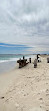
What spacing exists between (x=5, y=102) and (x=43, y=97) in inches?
64.2

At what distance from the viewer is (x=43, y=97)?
149 inches

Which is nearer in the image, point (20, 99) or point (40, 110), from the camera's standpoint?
point (40, 110)

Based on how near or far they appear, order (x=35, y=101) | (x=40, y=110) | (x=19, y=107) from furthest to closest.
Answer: (x=35, y=101), (x=19, y=107), (x=40, y=110)

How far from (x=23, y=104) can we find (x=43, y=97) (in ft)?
2.95

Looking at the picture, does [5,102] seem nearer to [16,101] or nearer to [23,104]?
[16,101]

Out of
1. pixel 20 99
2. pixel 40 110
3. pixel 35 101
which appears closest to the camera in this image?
pixel 40 110

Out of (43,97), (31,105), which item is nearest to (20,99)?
(31,105)

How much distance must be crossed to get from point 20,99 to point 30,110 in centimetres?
89

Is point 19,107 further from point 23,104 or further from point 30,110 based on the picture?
point 30,110

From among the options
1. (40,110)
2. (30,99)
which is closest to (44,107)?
(40,110)

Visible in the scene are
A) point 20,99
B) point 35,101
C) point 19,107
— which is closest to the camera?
point 19,107

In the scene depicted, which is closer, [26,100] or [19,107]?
[19,107]

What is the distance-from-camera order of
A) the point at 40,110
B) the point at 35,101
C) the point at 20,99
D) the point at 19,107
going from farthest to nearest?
the point at 20,99
the point at 35,101
the point at 19,107
the point at 40,110

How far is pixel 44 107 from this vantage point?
313cm
